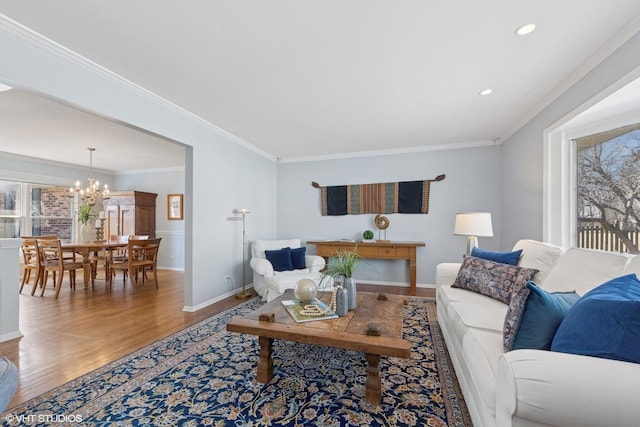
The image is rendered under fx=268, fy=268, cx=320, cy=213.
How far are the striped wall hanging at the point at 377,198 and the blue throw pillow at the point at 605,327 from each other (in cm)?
343

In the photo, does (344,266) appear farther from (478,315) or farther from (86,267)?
(86,267)

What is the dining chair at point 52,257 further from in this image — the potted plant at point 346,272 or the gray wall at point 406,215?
the potted plant at point 346,272

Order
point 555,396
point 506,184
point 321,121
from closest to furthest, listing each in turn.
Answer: point 555,396 < point 321,121 < point 506,184

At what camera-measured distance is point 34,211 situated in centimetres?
593

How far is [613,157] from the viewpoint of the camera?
2.30 meters

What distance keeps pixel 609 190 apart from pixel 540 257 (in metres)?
0.93

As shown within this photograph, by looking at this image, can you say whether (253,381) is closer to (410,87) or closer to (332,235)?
(410,87)

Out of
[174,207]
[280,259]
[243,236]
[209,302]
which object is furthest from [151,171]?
[280,259]

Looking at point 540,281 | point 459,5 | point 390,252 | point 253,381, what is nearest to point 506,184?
point 390,252

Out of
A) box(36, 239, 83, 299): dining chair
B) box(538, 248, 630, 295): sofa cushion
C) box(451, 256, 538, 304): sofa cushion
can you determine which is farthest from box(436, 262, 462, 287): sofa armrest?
box(36, 239, 83, 299): dining chair

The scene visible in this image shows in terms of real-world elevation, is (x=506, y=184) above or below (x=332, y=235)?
above

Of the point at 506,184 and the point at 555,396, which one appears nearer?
the point at 555,396

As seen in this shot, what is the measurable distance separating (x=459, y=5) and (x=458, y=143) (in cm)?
308

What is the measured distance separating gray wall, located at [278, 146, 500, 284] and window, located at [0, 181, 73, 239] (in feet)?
17.5
